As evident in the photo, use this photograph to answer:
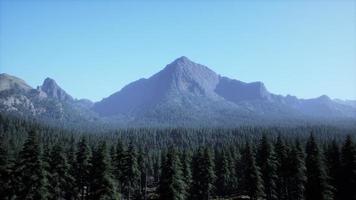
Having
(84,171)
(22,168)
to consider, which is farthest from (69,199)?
(22,168)

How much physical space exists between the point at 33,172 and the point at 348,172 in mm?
53606

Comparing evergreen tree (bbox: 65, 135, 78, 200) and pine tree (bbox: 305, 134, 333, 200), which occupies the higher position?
pine tree (bbox: 305, 134, 333, 200)

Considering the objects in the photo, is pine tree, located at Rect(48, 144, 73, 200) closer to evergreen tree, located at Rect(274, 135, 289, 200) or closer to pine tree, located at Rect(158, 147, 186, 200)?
pine tree, located at Rect(158, 147, 186, 200)

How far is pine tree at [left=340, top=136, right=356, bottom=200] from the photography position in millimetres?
66000

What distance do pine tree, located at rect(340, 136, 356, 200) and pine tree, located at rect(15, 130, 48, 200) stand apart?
5155 centimetres

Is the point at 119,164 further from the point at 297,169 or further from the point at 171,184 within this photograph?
the point at 297,169

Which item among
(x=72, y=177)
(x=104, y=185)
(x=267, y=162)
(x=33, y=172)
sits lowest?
(x=72, y=177)

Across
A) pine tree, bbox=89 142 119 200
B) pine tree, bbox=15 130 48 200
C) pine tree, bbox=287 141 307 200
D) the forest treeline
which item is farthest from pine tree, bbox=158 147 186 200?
pine tree, bbox=287 141 307 200

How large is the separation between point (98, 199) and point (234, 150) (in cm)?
7471

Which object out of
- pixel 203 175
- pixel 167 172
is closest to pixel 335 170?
pixel 203 175

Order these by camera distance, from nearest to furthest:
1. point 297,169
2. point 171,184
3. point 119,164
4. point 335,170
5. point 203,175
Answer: point 171,184 < point 297,169 < point 335,170 < point 119,164 < point 203,175

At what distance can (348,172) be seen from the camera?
2662 inches

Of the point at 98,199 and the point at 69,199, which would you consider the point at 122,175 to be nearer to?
the point at 69,199

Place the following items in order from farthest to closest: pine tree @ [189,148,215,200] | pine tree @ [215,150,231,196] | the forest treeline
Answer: pine tree @ [215,150,231,196] → pine tree @ [189,148,215,200] → the forest treeline
